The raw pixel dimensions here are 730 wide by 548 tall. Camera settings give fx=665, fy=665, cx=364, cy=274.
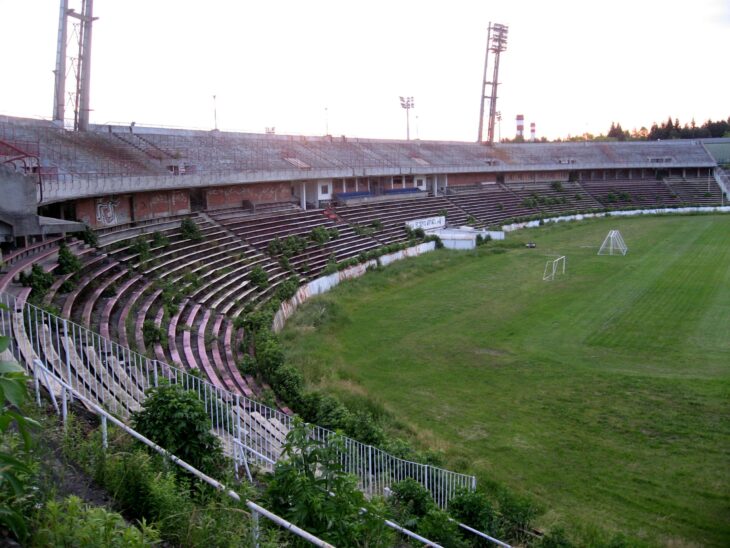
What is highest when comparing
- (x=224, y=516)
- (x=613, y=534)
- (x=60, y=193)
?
(x=60, y=193)

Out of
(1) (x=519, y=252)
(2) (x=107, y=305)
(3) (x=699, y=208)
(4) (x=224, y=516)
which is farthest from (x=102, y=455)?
(3) (x=699, y=208)

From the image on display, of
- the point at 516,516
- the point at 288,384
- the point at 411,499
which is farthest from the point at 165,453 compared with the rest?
the point at 288,384

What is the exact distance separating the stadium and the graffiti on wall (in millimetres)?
83

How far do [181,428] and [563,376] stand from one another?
1278cm

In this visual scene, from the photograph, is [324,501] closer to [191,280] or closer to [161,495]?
[161,495]

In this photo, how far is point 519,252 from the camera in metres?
40.2

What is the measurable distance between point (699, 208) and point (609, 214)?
9.75 meters

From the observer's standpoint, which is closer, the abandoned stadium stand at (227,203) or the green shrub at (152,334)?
the green shrub at (152,334)

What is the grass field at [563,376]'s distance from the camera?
12.2 m

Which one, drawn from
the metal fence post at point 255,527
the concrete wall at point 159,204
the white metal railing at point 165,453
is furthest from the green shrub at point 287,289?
the metal fence post at point 255,527

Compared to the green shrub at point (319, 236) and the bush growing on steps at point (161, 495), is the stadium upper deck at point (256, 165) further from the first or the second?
the bush growing on steps at point (161, 495)

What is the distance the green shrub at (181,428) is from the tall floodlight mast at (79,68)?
23237 millimetres

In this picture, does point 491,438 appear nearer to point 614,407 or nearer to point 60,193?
point 614,407

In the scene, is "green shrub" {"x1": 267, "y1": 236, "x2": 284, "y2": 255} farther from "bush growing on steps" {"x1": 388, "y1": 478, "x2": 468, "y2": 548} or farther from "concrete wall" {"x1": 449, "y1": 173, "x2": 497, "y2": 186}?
"concrete wall" {"x1": 449, "y1": 173, "x2": 497, "y2": 186}
